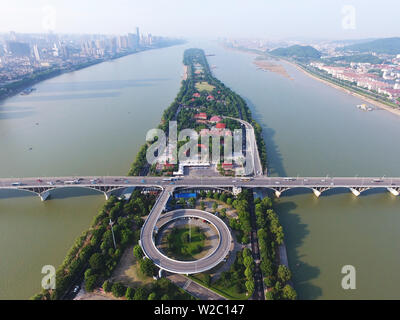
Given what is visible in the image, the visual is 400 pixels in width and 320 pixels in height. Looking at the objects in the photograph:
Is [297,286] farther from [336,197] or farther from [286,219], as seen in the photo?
[336,197]

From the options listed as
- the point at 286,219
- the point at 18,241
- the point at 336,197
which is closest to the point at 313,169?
the point at 336,197

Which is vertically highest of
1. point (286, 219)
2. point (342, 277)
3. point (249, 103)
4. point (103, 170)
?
point (249, 103)

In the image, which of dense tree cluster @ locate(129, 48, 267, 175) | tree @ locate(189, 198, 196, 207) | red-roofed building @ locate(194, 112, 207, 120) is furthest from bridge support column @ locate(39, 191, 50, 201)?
red-roofed building @ locate(194, 112, 207, 120)

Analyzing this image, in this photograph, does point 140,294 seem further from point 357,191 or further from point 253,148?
point 253,148

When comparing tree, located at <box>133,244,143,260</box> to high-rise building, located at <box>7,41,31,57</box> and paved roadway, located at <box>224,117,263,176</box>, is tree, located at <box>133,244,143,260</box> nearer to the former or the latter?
paved roadway, located at <box>224,117,263,176</box>

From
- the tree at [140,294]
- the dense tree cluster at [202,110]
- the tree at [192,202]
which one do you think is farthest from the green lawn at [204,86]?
the tree at [140,294]

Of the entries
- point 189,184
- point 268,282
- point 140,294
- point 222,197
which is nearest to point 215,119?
point 189,184

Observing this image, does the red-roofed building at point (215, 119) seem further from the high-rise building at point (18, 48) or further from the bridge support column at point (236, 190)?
the high-rise building at point (18, 48)
